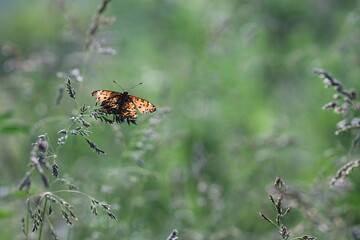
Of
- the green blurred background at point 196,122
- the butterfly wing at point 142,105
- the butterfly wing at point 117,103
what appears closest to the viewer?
the butterfly wing at point 117,103

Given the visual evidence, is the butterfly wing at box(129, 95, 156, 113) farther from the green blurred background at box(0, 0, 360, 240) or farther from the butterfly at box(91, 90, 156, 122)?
the green blurred background at box(0, 0, 360, 240)

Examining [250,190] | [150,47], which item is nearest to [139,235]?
[250,190]

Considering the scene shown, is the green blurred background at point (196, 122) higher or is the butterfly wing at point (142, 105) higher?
the green blurred background at point (196, 122)

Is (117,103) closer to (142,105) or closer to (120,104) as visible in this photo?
(120,104)

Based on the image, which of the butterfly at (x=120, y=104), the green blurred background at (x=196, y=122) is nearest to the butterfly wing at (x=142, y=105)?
the butterfly at (x=120, y=104)

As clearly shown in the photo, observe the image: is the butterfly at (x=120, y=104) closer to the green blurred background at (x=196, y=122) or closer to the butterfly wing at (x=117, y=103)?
the butterfly wing at (x=117, y=103)

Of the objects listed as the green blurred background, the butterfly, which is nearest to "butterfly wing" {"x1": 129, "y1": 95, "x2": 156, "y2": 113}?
the butterfly
